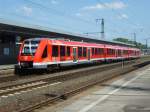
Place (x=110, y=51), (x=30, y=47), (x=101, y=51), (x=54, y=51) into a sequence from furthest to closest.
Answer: (x=110, y=51)
(x=101, y=51)
(x=54, y=51)
(x=30, y=47)

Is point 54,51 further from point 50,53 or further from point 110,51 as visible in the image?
point 110,51

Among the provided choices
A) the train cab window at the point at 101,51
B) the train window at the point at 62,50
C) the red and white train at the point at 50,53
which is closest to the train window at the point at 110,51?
the train cab window at the point at 101,51

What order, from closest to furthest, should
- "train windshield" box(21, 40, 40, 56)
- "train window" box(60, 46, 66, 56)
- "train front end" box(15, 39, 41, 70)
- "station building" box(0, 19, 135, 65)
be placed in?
1. "train front end" box(15, 39, 41, 70)
2. "train windshield" box(21, 40, 40, 56)
3. "train window" box(60, 46, 66, 56)
4. "station building" box(0, 19, 135, 65)

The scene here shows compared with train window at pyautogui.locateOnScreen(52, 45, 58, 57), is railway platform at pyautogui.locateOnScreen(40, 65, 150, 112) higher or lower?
lower

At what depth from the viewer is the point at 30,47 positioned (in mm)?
30422

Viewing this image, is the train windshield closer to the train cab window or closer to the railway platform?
the railway platform

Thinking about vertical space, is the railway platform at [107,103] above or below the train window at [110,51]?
below

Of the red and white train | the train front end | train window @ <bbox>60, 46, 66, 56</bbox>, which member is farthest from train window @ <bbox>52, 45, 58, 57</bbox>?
the train front end

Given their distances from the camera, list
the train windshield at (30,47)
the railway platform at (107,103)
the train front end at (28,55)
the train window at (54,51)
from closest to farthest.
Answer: the railway platform at (107,103) → the train front end at (28,55) → the train windshield at (30,47) → the train window at (54,51)

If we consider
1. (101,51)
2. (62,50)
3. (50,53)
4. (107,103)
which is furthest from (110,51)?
(107,103)

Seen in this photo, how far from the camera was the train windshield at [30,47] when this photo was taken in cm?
3008

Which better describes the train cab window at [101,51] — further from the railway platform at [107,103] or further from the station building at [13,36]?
the railway platform at [107,103]

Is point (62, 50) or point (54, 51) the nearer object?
point (54, 51)

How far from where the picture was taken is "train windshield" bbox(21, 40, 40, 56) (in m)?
30.1
